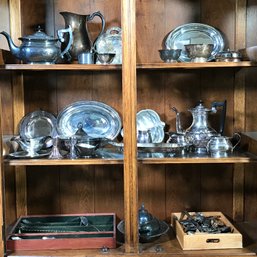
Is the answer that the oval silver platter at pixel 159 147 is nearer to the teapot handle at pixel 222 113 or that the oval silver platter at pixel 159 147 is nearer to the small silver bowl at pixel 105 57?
the teapot handle at pixel 222 113

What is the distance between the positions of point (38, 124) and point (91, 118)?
0.82 feet

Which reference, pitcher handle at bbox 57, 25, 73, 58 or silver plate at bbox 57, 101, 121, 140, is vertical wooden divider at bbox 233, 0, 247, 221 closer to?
silver plate at bbox 57, 101, 121, 140

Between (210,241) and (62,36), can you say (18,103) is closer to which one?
(62,36)

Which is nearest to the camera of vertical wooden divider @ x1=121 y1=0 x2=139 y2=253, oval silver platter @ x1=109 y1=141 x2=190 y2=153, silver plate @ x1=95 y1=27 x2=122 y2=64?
vertical wooden divider @ x1=121 y1=0 x2=139 y2=253

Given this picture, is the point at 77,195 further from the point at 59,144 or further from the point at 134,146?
the point at 134,146

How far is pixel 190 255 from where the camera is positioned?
1791 mm

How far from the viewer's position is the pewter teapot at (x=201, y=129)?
6.56 feet

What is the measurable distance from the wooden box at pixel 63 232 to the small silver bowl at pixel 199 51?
0.81 m

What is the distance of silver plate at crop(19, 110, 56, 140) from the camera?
2.12 metres

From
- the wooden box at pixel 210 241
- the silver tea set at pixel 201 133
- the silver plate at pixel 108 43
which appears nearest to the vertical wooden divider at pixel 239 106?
the silver tea set at pixel 201 133

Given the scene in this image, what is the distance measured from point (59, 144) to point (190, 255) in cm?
71

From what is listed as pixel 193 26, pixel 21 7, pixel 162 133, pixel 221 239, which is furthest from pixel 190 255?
pixel 21 7

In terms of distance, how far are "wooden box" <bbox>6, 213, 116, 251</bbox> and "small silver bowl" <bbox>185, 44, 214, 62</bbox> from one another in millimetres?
807

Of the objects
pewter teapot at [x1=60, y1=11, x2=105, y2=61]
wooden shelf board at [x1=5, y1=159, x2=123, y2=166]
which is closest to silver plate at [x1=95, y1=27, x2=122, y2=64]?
pewter teapot at [x1=60, y1=11, x2=105, y2=61]
